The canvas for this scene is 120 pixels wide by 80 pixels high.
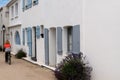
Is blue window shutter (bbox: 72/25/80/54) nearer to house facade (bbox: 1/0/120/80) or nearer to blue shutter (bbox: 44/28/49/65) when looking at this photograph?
house facade (bbox: 1/0/120/80)

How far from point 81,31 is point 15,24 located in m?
17.9

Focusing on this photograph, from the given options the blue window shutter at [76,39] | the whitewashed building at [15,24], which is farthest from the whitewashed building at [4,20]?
the blue window shutter at [76,39]

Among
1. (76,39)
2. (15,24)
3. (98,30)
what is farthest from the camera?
(15,24)

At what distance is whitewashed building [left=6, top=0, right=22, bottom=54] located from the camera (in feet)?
93.9

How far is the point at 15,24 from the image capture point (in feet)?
98.4

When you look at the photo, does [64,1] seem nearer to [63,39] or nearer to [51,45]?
[63,39]

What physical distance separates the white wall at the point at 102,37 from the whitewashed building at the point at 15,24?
1594 centimetres

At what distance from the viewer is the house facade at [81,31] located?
10445mm

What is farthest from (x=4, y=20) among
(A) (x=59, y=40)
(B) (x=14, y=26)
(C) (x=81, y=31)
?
(C) (x=81, y=31)

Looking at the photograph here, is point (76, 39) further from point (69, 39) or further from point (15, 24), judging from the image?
point (15, 24)

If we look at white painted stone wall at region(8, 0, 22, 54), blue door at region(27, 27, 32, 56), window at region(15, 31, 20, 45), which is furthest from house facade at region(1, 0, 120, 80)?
window at region(15, 31, 20, 45)

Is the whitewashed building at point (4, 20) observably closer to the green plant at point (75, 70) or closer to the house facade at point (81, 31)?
the house facade at point (81, 31)

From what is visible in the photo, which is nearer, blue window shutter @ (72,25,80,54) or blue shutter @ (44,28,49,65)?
blue window shutter @ (72,25,80,54)

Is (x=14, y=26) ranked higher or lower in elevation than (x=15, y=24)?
lower
